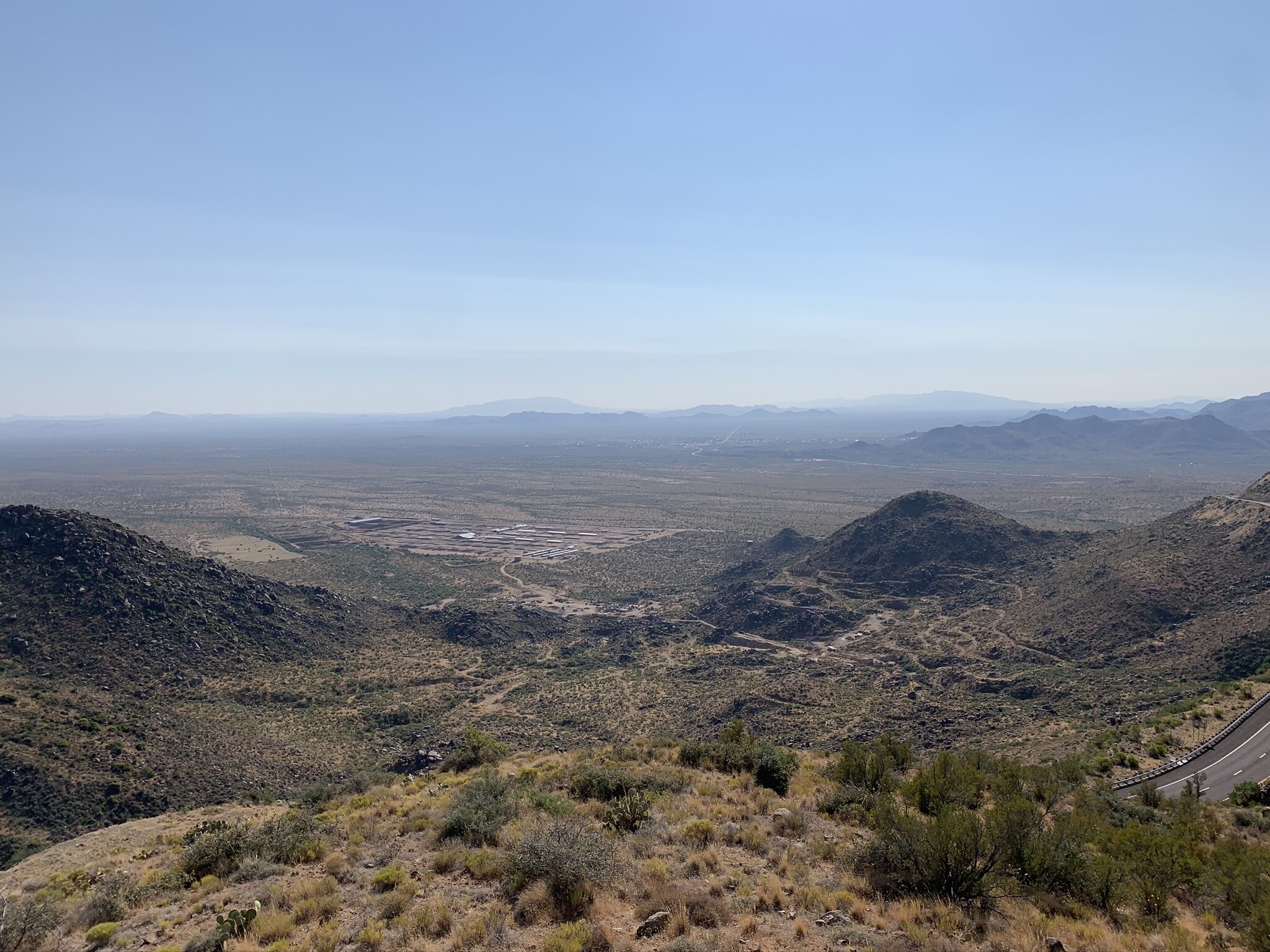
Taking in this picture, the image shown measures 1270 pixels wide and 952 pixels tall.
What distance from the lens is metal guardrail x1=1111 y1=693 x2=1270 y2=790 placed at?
2225 cm

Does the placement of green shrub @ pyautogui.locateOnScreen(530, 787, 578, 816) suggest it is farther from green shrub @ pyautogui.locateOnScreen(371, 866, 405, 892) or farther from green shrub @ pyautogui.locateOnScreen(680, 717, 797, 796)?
green shrub @ pyautogui.locateOnScreen(680, 717, 797, 796)

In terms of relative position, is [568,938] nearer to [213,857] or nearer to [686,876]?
[686,876]

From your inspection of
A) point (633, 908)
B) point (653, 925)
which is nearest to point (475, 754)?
point (633, 908)

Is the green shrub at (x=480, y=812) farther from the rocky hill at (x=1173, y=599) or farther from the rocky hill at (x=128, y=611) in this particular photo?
the rocky hill at (x=1173, y=599)

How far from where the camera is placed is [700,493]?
549ft

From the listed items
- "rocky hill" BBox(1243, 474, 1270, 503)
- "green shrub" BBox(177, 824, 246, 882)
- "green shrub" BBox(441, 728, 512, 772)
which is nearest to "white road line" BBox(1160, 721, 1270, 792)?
"green shrub" BBox(441, 728, 512, 772)

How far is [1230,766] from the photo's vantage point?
22.9 meters

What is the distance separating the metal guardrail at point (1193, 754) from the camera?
73.0 ft

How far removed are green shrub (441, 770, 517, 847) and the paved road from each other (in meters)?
19.9

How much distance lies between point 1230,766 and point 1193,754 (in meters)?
1.29

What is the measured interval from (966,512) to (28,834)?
78.9m

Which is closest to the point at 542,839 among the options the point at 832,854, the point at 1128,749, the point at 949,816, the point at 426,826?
the point at 426,826

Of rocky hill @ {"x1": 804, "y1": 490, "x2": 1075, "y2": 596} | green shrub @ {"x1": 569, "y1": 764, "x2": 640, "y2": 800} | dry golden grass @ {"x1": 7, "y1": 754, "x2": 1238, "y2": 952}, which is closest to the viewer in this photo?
dry golden grass @ {"x1": 7, "y1": 754, "x2": 1238, "y2": 952}

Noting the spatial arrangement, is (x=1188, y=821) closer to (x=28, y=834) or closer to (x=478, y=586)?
(x=28, y=834)
